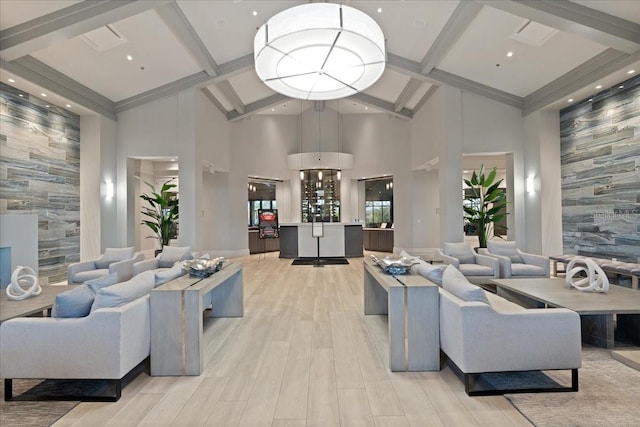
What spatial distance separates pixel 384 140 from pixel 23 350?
1150 centimetres

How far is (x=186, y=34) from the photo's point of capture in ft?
22.3

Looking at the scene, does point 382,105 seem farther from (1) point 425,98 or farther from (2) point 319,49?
(2) point 319,49

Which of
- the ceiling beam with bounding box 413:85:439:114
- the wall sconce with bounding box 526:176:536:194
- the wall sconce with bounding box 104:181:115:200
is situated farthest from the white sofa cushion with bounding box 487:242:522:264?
the wall sconce with bounding box 104:181:115:200

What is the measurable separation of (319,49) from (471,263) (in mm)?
4879

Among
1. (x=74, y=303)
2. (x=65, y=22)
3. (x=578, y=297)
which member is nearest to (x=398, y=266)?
(x=578, y=297)

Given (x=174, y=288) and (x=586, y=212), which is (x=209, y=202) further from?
(x=586, y=212)

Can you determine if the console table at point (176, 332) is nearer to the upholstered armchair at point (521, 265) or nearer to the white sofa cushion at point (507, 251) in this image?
the upholstered armchair at point (521, 265)

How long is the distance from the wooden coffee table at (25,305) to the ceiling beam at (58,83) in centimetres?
392

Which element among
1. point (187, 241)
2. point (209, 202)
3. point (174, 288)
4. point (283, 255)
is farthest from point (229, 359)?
point (209, 202)

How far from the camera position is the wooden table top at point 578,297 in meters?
3.52

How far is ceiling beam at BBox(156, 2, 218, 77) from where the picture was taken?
20.1 ft

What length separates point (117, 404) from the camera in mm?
2693

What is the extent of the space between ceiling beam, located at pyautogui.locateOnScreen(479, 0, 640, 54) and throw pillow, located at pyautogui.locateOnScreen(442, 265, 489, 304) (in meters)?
4.31

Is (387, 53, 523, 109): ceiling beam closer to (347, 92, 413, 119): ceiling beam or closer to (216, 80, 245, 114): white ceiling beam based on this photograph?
(347, 92, 413, 119): ceiling beam
